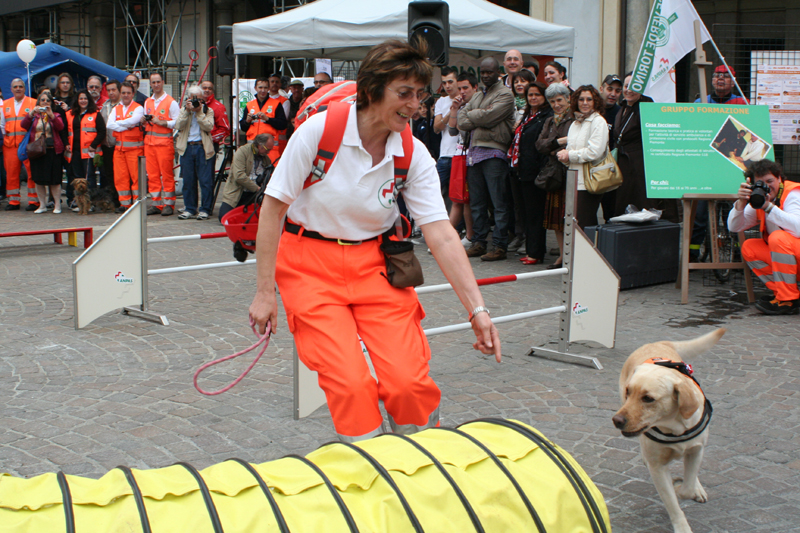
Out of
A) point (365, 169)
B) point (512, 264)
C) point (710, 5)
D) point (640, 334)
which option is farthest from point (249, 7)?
point (365, 169)

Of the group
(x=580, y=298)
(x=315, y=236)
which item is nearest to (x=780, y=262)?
(x=580, y=298)

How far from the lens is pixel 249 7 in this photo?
2322 cm

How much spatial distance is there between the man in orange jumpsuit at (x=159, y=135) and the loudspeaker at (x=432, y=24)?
550 cm

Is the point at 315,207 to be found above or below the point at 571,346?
above

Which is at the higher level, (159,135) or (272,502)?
(159,135)

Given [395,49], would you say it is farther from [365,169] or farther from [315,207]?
[315,207]

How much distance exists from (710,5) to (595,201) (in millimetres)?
8719

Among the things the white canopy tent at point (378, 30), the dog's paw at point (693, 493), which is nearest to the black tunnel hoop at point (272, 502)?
the dog's paw at point (693, 493)

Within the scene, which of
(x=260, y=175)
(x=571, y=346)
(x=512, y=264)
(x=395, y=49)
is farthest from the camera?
(x=260, y=175)

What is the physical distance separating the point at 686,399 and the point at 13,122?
527 inches

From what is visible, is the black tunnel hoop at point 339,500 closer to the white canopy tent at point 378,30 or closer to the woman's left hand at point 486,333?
the woman's left hand at point 486,333

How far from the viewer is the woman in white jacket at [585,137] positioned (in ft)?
25.7

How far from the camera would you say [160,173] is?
1291 centimetres

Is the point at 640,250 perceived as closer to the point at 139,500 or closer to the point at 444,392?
the point at 444,392
